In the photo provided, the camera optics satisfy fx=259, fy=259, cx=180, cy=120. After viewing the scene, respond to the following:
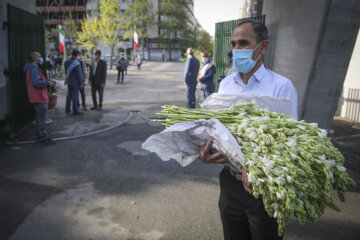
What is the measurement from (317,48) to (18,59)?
6962 millimetres

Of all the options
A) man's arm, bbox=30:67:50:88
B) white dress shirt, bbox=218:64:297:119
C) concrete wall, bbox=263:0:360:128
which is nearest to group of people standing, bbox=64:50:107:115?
man's arm, bbox=30:67:50:88

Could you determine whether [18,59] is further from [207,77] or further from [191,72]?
[207,77]

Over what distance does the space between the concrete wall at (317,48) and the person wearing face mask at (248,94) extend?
3632 mm

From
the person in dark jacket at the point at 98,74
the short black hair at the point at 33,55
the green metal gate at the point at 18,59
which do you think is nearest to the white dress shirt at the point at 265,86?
the short black hair at the point at 33,55

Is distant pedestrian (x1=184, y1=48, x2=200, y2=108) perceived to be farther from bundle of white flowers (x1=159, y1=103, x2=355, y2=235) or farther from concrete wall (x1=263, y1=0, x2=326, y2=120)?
bundle of white flowers (x1=159, y1=103, x2=355, y2=235)

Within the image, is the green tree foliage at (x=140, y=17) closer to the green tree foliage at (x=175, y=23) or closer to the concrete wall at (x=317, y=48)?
the green tree foliage at (x=175, y=23)

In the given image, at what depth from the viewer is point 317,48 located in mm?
4949

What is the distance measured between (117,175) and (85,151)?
153cm

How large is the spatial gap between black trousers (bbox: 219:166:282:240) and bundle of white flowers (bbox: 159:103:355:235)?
319mm

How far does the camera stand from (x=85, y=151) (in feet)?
19.2

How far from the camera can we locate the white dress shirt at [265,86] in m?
1.86

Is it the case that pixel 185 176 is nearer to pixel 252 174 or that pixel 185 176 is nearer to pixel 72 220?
pixel 72 220

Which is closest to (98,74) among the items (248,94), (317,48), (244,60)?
(317,48)

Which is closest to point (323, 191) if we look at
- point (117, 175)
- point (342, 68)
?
point (117, 175)
